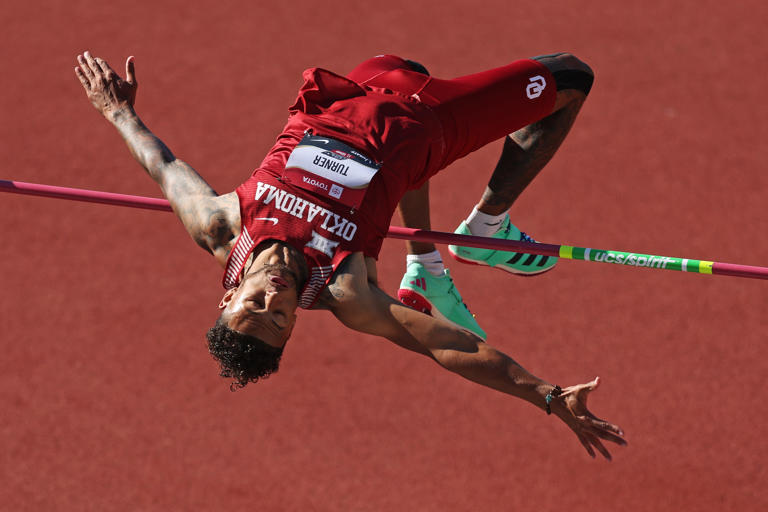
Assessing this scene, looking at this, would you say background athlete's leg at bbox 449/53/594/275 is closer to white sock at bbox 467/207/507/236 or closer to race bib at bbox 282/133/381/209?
white sock at bbox 467/207/507/236

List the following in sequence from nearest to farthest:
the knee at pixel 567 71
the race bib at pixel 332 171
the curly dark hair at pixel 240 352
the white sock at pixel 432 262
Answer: the curly dark hair at pixel 240 352
the race bib at pixel 332 171
the knee at pixel 567 71
the white sock at pixel 432 262

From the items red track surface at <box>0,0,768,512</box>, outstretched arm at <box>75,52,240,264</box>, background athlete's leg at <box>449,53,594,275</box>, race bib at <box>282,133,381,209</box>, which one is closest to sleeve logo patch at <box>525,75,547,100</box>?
background athlete's leg at <box>449,53,594,275</box>

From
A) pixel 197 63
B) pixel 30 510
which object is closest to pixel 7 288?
pixel 30 510

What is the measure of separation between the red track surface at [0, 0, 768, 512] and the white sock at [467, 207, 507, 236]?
1619 millimetres

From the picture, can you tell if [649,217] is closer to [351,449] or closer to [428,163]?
[351,449]

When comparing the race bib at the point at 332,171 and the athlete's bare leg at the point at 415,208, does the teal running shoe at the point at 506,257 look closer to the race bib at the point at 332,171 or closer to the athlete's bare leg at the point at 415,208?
the athlete's bare leg at the point at 415,208

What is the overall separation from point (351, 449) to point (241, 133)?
11.0 ft

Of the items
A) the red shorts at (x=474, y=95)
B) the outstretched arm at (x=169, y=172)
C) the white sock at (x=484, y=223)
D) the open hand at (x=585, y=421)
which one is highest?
the red shorts at (x=474, y=95)

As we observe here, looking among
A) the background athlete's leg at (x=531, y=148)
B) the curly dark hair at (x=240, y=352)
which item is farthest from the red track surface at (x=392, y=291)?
the curly dark hair at (x=240, y=352)

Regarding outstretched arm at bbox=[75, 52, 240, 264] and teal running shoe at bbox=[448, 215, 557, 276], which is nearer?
outstretched arm at bbox=[75, 52, 240, 264]

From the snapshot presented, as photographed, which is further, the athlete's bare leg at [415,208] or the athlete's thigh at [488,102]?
the athlete's bare leg at [415,208]

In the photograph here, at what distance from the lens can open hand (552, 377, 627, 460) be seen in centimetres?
456

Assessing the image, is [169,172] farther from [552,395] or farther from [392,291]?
[392,291]

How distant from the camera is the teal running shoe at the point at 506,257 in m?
6.30
